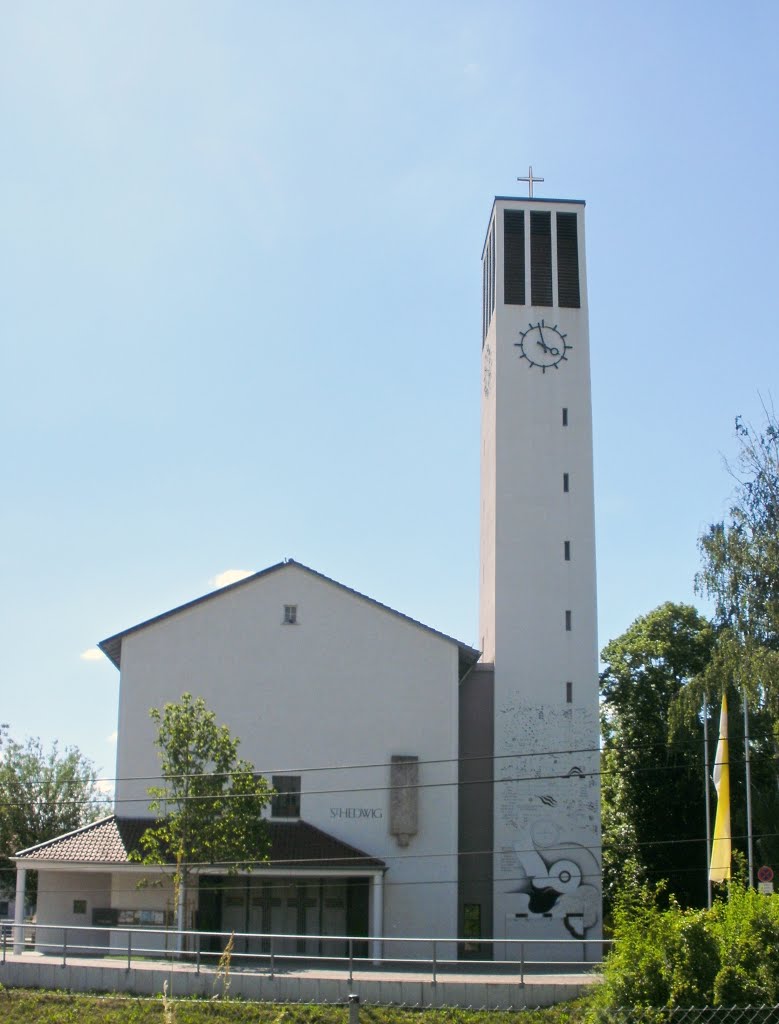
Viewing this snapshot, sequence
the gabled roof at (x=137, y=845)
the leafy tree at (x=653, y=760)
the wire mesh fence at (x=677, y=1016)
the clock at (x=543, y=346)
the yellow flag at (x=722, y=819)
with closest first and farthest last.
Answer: the wire mesh fence at (x=677, y=1016)
the yellow flag at (x=722, y=819)
the gabled roof at (x=137, y=845)
the clock at (x=543, y=346)
the leafy tree at (x=653, y=760)

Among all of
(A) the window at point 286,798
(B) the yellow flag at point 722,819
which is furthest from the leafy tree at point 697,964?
(A) the window at point 286,798

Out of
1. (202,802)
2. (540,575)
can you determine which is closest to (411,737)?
(540,575)

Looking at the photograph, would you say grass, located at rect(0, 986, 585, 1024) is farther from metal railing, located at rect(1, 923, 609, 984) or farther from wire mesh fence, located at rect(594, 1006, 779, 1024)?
wire mesh fence, located at rect(594, 1006, 779, 1024)

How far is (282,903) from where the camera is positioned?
124ft

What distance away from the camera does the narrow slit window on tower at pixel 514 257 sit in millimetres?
45656

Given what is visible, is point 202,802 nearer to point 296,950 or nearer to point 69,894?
point 296,950

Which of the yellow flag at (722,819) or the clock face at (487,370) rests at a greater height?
the clock face at (487,370)

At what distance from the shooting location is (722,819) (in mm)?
33062

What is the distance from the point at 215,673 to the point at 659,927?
26.2m

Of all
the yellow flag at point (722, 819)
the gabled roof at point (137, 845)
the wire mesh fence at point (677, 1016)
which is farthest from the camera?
the gabled roof at point (137, 845)

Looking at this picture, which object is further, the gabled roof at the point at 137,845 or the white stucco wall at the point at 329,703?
the white stucco wall at the point at 329,703

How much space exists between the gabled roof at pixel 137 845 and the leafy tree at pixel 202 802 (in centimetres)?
259

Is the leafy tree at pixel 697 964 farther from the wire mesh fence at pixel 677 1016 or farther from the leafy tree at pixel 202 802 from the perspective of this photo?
the leafy tree at pixel 202 802

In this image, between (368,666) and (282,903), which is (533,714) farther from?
(282,903)
